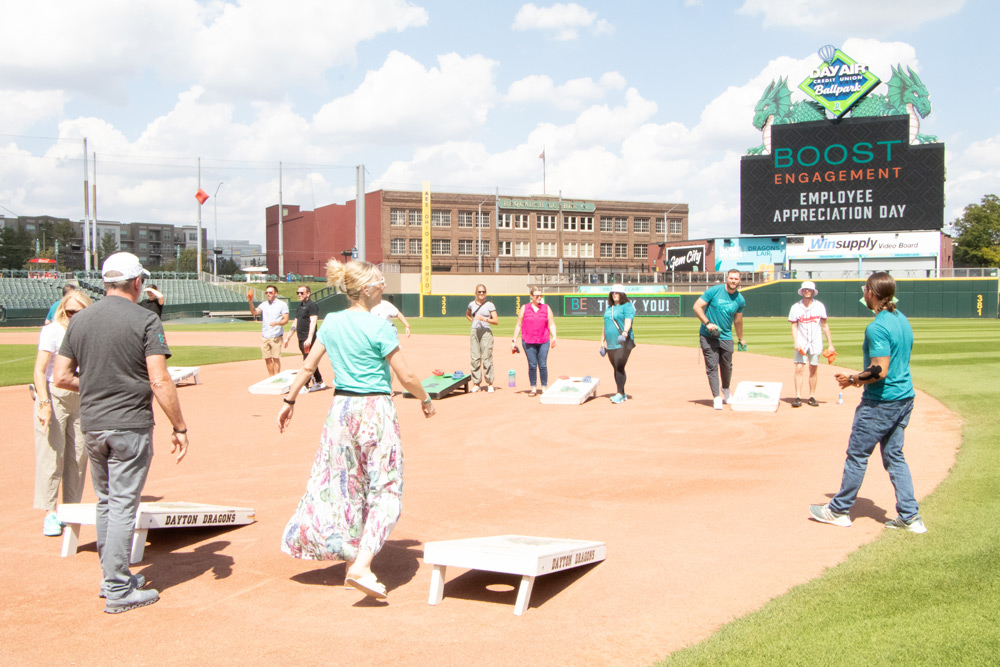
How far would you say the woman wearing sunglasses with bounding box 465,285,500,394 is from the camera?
48.9ft

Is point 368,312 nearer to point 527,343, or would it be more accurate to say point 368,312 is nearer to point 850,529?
point 850,529

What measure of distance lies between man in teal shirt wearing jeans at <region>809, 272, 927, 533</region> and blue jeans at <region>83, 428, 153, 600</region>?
5104 millimetres

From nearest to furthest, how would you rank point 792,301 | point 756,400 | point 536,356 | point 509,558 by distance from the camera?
point 509,558 → point 756,400 → point 536,356 → point 792,301

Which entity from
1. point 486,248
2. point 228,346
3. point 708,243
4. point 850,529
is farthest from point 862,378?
point 486,248

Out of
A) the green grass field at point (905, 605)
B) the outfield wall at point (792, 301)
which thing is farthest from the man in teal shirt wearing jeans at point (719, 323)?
the outfield wall at point (792, 301)

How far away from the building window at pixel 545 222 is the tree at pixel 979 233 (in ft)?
148

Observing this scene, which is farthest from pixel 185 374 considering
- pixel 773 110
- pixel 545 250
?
pixel 545 250

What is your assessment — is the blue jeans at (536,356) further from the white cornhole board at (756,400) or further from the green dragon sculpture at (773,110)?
the green dragon sculpture at (773,110)

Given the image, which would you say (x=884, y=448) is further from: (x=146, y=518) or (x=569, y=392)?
(x=569, y=392)

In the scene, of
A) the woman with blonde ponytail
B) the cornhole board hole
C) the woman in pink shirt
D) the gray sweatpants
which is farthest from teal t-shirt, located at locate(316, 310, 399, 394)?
the cornhole board hole

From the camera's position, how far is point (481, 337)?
1518 cm

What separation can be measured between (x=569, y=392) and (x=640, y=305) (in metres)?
41.7

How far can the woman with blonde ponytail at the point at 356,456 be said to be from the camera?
4.96 meters

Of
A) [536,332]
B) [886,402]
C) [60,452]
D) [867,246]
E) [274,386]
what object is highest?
[867,246]
